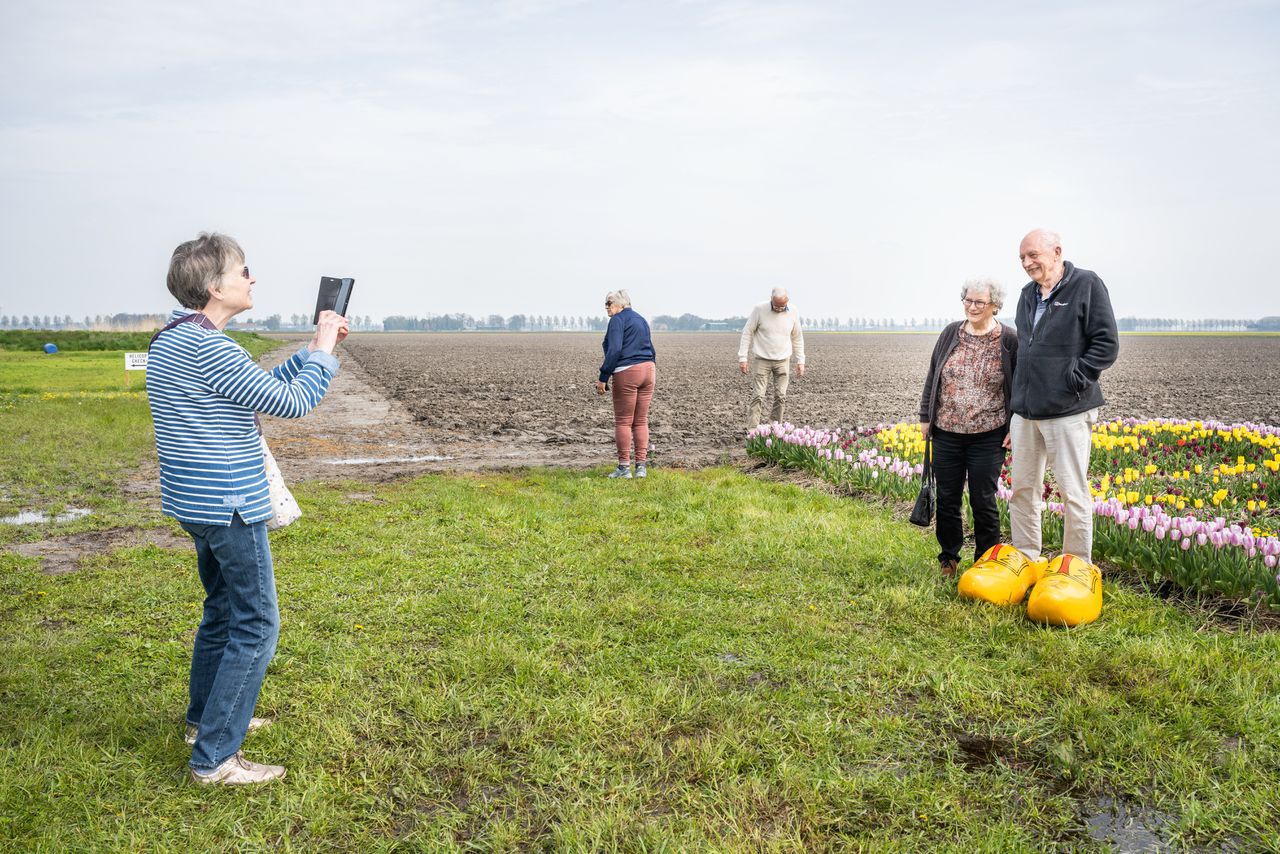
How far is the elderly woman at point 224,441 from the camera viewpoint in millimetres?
2959

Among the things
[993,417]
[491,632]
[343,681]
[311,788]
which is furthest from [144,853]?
[993,417]

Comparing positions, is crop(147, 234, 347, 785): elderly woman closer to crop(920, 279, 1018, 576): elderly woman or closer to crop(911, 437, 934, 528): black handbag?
crop(920, 279, 1018, 576): elderly woman

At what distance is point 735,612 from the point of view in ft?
17.2

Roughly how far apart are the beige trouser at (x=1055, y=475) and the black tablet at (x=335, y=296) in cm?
383

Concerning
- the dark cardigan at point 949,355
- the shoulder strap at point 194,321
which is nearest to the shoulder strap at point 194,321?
the shoulder strap at point 194,321

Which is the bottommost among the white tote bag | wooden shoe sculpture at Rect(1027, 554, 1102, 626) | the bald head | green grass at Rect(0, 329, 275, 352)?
wooden shoe sculpture at Rect(1027, 554, 1102, 626)

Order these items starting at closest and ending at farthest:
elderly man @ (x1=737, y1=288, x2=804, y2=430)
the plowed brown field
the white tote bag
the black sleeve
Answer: the white tote bag
the black sleeve
elderly man @ (x1=737, y1=288, x2=804, y2=430)
the plowed brown field

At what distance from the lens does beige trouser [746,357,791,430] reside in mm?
11141

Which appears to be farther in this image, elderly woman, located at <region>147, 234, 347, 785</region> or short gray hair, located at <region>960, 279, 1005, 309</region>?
short gray hair, located at <region>960, 279, 1005, 309</region>

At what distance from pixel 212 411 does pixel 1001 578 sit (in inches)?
168

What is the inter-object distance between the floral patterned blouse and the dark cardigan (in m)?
0.02

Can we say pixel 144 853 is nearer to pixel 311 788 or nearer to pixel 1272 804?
pixel 311 788

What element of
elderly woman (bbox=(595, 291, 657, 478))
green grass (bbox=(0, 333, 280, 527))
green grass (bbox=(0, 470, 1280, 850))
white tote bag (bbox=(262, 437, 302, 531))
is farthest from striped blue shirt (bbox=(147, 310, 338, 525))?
elderly woman (bbox=(595, 291, 657, 478))

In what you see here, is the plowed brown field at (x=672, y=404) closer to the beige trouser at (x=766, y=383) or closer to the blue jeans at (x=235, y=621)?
the beige trouser at (x=766, y=383)
